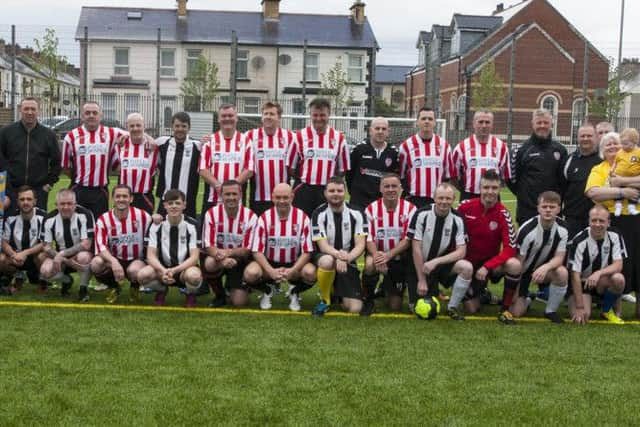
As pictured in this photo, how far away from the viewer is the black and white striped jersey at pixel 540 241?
5445mm

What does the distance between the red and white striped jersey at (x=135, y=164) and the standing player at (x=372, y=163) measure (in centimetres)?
170

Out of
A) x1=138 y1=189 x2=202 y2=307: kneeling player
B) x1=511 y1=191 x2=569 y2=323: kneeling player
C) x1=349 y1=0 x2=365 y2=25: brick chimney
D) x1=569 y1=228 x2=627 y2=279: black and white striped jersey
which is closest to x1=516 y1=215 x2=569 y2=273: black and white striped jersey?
x1=511 y1=191 x2=569 y2=323: kneeling player

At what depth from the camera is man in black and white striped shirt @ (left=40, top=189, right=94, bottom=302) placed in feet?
18.8

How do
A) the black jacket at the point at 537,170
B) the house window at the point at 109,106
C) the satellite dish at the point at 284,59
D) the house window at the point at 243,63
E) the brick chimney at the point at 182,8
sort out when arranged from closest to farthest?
the black jacket at the point at 537,170 → the house window at the point at 109,106 → the house window at the point at 243,63 → the satellite dish at the point at 284,59 → the brick chimney at the point at 182,8

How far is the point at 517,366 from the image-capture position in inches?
168

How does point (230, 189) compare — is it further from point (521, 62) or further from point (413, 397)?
point (521, 62)

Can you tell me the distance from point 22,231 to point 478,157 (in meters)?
3.72

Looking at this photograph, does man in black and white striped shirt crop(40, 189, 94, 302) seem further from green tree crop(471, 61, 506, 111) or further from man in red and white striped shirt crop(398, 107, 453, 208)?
green tree crop(471, 61, 506, 111)

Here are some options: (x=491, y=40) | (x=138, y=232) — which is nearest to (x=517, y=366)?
(x=138, y=232)

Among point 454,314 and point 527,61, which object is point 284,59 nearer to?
point 527,61

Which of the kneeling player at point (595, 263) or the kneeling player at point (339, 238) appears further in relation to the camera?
the kneeling player at point (339, 238)

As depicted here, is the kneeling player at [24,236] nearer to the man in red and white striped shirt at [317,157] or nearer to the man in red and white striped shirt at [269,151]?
the man in red and white striped shirt at [269,151]

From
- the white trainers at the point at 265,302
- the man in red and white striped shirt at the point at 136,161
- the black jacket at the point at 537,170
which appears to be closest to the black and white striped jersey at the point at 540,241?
the black jacket at the point at 537,170

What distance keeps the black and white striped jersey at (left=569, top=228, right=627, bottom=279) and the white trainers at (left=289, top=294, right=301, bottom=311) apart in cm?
203
